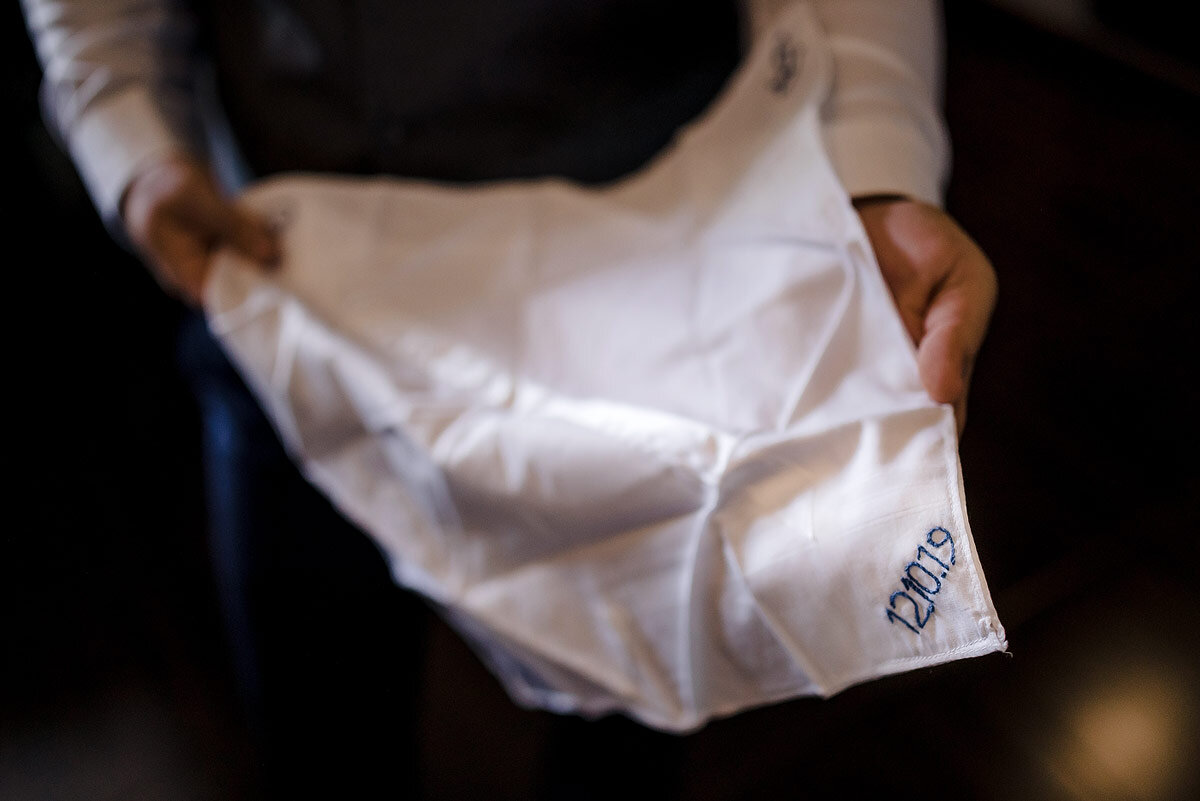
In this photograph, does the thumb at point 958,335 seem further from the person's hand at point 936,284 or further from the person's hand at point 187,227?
the person's hand at point 187,227

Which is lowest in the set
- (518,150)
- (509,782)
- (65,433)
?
(509,782)

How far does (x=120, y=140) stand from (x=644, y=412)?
267 mm

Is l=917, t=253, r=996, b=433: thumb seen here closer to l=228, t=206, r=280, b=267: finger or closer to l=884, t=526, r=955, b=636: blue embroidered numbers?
l=884, t=526, r=955, b=636: blue embroidered numbers

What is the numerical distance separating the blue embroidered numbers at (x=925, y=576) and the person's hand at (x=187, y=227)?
0.26 m

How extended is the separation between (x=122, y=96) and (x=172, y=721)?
27 centimetres

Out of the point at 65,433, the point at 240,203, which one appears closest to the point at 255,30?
the point at 240,203

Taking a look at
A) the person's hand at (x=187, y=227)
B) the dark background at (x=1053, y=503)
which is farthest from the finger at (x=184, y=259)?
the dark background at (x=1053, y=503)

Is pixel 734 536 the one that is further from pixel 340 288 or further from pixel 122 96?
pixel 122 96

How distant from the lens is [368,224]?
32 cm

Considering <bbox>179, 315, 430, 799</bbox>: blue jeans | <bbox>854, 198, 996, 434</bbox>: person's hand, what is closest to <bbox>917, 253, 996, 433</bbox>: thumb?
<bbox>854, 198, 996, 434</bbox>: person's hand

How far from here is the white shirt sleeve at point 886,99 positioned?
0.25 m

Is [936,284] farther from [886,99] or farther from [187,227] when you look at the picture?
[187,227]

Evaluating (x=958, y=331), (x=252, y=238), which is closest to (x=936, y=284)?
(x=958, y=331)

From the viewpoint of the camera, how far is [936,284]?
0.22 m
